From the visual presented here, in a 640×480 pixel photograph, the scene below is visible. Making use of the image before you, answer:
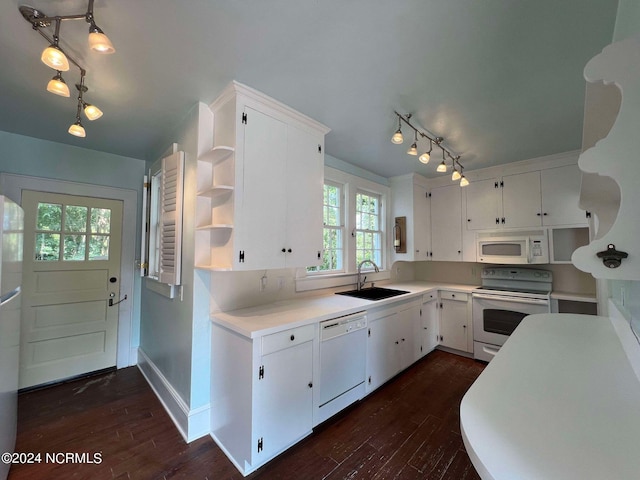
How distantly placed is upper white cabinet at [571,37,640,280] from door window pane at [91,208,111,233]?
390 centimetres

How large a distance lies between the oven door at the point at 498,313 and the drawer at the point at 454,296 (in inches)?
4.9

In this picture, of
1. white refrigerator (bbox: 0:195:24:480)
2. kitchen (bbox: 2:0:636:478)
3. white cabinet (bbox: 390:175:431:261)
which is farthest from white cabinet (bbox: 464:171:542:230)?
white refrigerator (bbox: 0:195:24:480)

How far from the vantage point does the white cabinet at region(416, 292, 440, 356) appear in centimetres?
328

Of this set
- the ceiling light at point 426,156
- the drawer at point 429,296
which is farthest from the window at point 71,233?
the drawer at point 429,296

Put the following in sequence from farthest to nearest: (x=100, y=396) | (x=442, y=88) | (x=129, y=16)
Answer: (x=100, y=396)
(x=442, y=88)
(x=129, y=16)

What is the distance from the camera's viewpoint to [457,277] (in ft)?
13.4

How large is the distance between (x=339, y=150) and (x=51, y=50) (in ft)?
7.45

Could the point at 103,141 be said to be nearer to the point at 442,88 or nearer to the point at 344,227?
the point at 344,227

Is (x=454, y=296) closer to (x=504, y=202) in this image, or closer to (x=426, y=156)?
(x=504, y=202)

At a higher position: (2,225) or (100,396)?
(2,225)

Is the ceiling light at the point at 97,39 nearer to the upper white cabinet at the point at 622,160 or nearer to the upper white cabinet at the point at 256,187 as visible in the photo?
the upper white cabinet at the point at 256,187

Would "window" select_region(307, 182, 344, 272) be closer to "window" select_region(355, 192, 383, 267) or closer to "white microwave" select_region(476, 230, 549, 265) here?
"window" select_region(355, 192, 383, 267)

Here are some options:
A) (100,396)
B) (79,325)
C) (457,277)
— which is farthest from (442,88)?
(79,325)

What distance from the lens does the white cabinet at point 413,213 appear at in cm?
373
